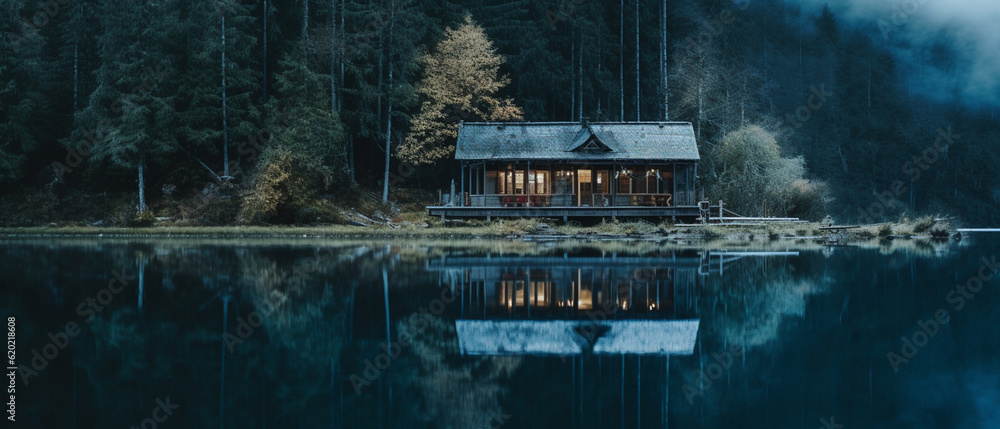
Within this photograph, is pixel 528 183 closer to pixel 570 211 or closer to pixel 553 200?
pixel 553 200

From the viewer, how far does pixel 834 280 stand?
18.0 metres

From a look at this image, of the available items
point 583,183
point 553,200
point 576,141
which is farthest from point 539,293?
point 583,183

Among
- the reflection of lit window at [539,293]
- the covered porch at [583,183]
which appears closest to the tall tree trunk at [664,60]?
the covered porch at [583,183]

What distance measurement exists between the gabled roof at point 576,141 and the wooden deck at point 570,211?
2942mm

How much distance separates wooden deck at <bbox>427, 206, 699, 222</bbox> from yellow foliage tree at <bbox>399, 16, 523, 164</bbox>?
6.04m

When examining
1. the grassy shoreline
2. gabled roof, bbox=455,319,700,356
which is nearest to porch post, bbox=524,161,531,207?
the grassy shoreline

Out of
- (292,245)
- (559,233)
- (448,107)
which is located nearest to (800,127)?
(448,107)

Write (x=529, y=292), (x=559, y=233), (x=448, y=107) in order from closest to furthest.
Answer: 1. (x=529, y=292)
2. (x=559, y=233)
3. (x=448, y=107)

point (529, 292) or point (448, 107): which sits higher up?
point (448, 107)

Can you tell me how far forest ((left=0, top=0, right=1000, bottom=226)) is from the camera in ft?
132

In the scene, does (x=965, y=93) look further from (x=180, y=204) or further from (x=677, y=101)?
(x=180, y=204)

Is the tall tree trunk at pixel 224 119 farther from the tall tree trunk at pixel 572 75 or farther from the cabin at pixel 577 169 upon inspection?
the tall tree trunk at pixel 572 75

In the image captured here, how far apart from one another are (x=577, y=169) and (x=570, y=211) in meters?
5.45

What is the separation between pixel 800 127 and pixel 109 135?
5252cm
